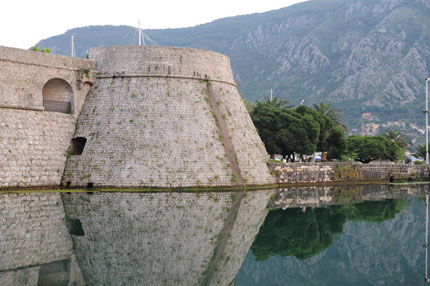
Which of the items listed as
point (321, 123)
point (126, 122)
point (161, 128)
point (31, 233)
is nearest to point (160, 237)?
point (31, 233)

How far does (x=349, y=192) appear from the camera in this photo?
A: 124ft

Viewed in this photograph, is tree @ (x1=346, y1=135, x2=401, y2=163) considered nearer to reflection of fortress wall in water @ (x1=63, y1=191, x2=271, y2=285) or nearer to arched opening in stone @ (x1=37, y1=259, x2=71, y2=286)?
reflection of fortress wall in water @ (x1=63, y1=191, x2=271, y2=285)

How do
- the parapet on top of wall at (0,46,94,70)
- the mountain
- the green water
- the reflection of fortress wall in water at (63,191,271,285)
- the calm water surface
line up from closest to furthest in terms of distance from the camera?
the reflection of fortress wall in water at (63,191,271,285) < the calm water surface < the green water < the parapet on top of wall at (0,46,94,70) < the mountain

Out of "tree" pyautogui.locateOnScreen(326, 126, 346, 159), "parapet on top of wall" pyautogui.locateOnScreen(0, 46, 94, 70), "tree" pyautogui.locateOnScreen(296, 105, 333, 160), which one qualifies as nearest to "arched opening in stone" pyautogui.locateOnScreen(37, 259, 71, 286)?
"parapet on top of wall" pyautogui.locateOnScreen(0, 46, 94, 70)

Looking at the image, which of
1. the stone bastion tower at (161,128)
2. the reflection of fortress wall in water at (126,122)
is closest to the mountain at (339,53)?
the stone bastion tower at (161,128)

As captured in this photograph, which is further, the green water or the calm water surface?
the green water

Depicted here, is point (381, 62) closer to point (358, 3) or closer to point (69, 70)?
point (358, 3)

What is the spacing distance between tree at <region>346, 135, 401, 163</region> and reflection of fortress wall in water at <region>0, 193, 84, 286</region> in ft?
135

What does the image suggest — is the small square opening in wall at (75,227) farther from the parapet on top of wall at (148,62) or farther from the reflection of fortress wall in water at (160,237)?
the parapet on top of wall at (148,62)

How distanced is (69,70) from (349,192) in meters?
18.5

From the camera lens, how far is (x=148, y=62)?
122 feet

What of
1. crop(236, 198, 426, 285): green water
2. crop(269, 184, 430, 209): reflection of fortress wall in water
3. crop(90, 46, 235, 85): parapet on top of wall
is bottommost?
crop(269, 184, 430, 209): reflection of fortress wall in water

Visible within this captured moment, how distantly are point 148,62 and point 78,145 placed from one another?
21.4ft

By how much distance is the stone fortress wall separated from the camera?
3156 centimetres
